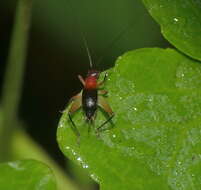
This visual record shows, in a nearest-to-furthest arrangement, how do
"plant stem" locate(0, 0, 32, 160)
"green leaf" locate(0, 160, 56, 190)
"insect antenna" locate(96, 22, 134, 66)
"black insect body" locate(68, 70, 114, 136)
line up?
"green leaf" locate(0, 160, 56, 190), "black insect body" locate(68, 70, 114, 136), "plant stem" locate(0, 0, 32, 160), "insect antenna" locate(96, 22, 134, 66)

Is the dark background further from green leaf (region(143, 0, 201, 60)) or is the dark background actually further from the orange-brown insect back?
green leaf (region(143, 0, 201, 60))

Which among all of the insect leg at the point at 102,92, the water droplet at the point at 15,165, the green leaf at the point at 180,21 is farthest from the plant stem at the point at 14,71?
the water droplet at the point at 15,165

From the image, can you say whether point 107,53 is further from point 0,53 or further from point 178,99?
point 178,99

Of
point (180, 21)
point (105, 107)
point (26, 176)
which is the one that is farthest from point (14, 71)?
point (180, 21)

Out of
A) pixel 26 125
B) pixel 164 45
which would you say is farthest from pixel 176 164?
pixel 26 125

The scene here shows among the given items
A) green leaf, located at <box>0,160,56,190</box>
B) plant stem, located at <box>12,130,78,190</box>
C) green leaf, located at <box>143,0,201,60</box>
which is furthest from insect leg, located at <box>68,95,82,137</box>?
plant stem, located at <box>12,130,78,190</box>

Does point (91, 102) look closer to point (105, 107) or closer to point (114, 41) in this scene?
point (105, 107)
